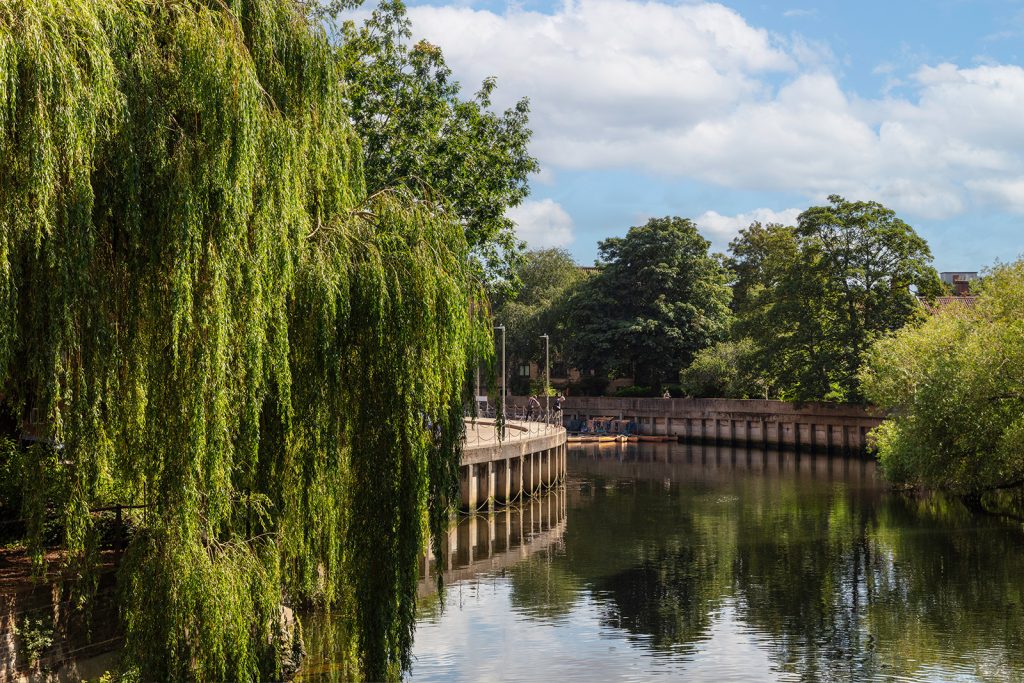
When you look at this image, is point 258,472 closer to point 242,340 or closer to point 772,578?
point 242,340

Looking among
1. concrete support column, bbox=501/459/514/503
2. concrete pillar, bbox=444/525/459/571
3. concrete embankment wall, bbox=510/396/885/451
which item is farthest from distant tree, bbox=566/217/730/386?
concrete pillar, bbox=444/525/459/571

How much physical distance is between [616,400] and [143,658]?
74157mm

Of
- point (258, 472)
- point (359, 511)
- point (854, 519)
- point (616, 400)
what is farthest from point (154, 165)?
point (616, 400)

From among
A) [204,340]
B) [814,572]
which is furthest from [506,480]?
[204,340]

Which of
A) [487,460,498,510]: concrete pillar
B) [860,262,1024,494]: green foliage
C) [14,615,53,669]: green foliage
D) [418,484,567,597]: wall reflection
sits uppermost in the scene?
[860,262,1024,494]: green foliage

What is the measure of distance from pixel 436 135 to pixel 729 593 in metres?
15.6

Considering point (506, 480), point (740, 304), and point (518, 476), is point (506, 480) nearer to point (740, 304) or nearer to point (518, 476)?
point (518, 476)

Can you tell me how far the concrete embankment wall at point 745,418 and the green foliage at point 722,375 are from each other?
3.21 ft

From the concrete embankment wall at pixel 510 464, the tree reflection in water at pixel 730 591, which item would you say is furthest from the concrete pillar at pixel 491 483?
the tree reflection in water at pixel 730 591

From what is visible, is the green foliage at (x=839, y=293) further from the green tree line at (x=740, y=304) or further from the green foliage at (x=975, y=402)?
the green foliage at (x=975, y=402)

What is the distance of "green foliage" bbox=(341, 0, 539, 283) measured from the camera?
1258 inches

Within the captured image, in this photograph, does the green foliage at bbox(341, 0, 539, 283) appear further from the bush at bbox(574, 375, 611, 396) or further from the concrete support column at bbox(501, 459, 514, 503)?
the bush at bbox(574, 375, 611, 396)

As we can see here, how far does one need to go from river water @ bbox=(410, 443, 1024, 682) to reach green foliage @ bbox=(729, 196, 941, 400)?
21761 mm

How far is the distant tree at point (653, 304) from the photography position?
3263 inches
